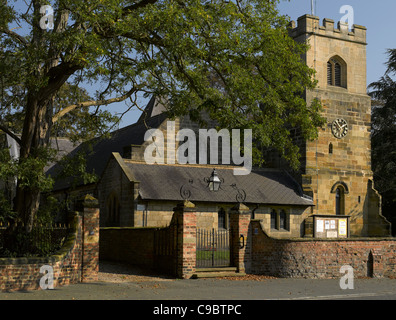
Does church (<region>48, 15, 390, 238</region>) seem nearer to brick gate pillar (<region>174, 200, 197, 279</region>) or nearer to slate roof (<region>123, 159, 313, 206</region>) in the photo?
slate roof (<region>123, 159, 313, 206</region>)

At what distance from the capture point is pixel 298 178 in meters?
33.4

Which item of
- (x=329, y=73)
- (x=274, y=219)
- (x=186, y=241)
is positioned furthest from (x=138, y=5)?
(x=329, y=73)

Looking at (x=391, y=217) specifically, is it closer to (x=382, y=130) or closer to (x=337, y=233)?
(x=382, y=130)

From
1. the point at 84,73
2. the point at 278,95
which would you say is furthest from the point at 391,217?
the point at 84,73

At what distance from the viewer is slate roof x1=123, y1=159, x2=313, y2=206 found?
27875mm

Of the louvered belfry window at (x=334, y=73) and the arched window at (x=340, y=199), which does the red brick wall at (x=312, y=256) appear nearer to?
the arched window at (x=340, y=199)

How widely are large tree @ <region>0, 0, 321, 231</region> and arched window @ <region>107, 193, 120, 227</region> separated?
36.9 ft

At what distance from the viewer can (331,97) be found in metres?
34.8

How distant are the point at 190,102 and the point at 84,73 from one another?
337 cm

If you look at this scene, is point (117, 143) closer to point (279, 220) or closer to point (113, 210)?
point (113, 210)

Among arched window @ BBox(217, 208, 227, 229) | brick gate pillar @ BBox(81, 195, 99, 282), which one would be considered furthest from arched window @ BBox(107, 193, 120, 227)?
brick gate pillar @ BBox(81, 195, 99, 282)

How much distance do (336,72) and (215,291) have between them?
24.7m

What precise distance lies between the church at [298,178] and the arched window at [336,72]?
0.06m

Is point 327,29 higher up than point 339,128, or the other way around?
point 327,29
